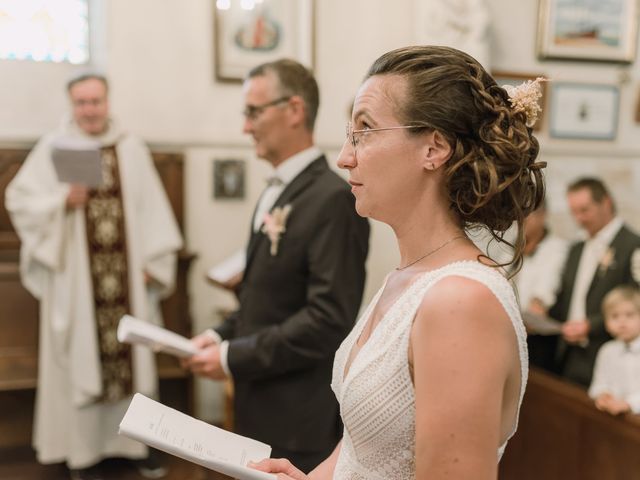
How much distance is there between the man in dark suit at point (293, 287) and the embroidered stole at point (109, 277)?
2016 mm

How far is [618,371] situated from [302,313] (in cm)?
194

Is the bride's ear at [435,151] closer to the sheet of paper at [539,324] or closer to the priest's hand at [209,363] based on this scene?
the priest's hand at [209,363]

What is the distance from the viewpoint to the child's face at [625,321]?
11.5ft

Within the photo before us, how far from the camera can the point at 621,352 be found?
3533 millimetres

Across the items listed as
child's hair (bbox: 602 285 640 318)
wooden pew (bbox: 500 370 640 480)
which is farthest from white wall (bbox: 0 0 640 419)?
child's hair (bbox: 602 285 640 318)

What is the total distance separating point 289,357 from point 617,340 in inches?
81.4

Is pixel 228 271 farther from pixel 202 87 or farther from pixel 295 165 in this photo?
pixel 202 87

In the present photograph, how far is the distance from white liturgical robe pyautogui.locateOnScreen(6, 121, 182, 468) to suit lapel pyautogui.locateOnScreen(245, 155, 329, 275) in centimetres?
213

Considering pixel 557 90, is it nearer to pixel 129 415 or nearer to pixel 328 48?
pixel 328 48

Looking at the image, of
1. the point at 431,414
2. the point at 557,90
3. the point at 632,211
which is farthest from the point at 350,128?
the point at 632,211

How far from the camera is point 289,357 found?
2.30m

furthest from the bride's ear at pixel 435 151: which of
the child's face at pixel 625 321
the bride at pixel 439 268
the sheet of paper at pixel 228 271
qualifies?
the child's face at pixel 625 321

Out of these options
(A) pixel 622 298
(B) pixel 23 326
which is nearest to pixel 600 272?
(A) pixel 622 298

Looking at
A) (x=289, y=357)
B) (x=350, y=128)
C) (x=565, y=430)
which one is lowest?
(x=565, y=430)
